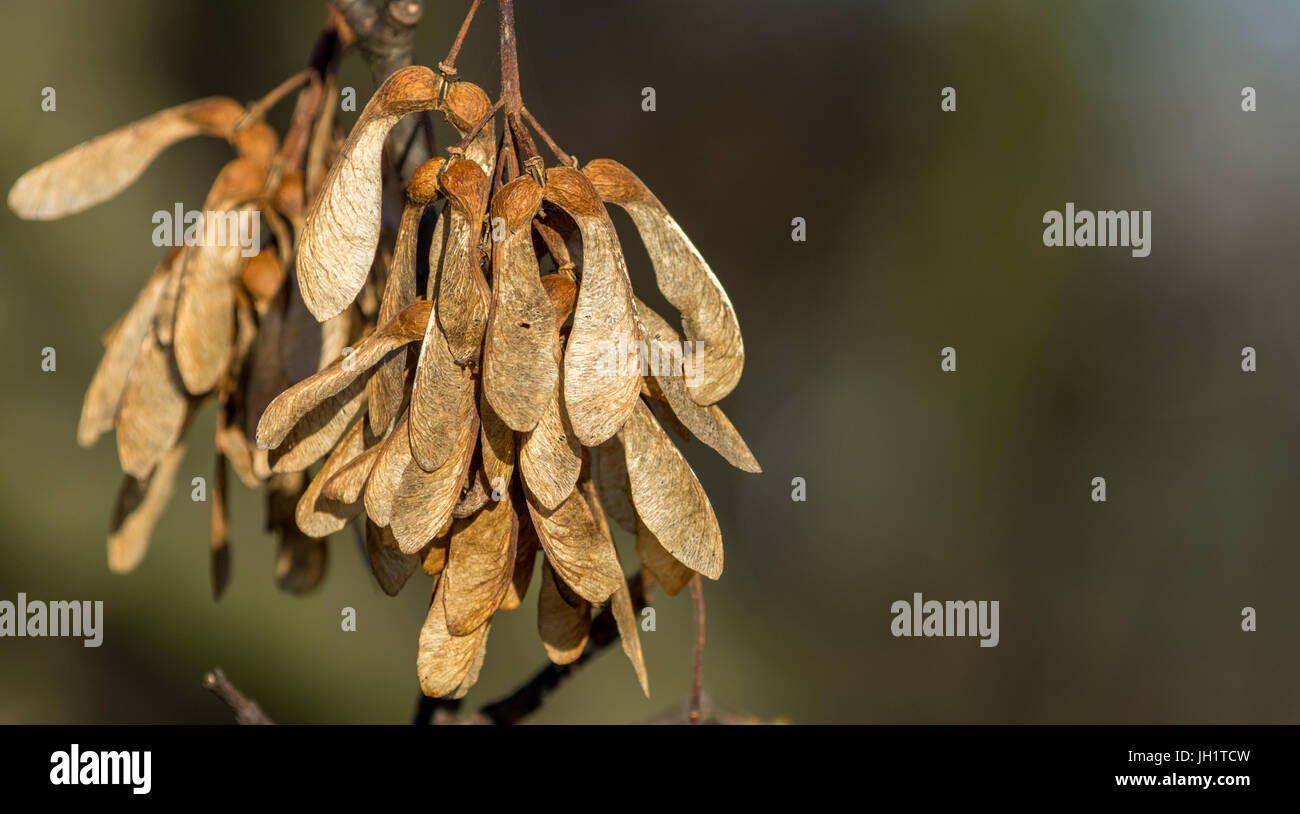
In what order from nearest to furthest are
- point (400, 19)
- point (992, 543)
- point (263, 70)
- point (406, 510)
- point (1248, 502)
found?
point (406, 510) → point (400, 19) → point (263, 70) → point (1248, 502) → point (992, 543)

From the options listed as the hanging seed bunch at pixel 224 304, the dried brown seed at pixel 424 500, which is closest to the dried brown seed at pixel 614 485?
the dried brown seed at pixel 424 500

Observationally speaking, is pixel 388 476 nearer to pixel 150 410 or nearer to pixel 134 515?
pixel 150 410

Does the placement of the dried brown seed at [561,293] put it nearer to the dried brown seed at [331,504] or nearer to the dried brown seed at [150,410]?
the dried brown seed at [331,504]

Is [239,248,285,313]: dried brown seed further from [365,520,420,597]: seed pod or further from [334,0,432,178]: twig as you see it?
[365,520,420,597]: seed pod

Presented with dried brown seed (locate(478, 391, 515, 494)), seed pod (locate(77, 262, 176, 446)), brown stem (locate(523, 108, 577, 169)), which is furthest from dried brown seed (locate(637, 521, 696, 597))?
seed pod (locate(77, 262, 176, 446))

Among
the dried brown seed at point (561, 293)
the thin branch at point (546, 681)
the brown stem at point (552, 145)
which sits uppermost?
the brown stem at point (552, 145)
